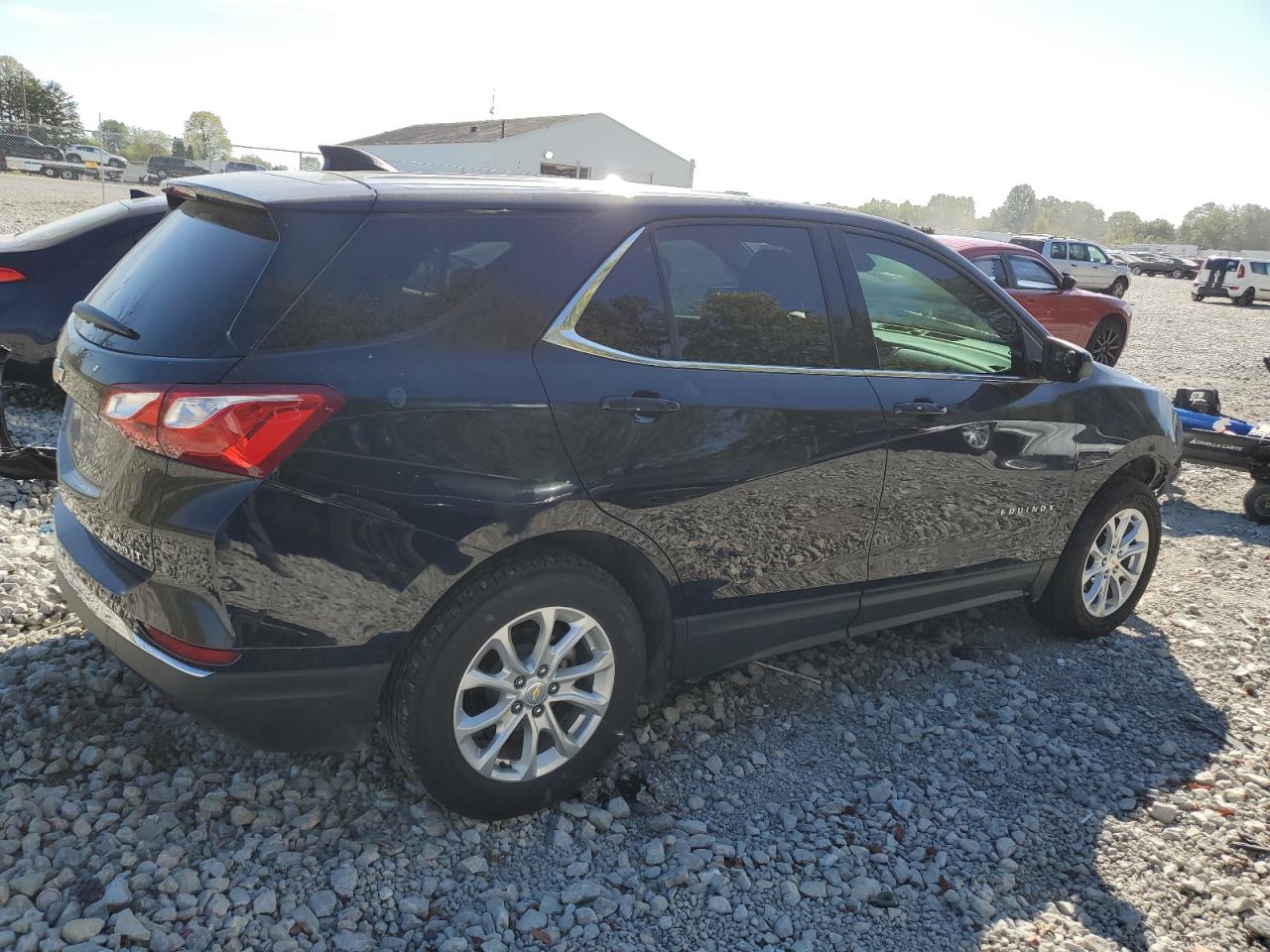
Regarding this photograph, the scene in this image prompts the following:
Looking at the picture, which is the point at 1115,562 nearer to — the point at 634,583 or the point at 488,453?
the point at 634,583

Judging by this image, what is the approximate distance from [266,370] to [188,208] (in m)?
0.94

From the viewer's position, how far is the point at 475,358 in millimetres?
2641

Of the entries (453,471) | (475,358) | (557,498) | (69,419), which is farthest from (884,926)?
(69,419)

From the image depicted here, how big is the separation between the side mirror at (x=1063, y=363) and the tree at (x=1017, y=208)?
185839mm

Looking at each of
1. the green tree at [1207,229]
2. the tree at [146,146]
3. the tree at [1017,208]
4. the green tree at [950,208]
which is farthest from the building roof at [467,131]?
the tree at [1017,208]

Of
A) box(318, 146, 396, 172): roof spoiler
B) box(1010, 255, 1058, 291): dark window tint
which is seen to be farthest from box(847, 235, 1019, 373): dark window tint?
box(1010, 255, 1058, 291): dark window tint

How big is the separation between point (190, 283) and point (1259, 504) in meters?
7.09

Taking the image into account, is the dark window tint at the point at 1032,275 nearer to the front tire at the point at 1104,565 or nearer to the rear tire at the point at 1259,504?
the rear tire at the point at 1259,504

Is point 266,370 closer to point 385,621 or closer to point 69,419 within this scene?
point 385,621

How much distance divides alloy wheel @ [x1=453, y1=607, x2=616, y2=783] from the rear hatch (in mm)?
823

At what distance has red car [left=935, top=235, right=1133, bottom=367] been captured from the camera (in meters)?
11.1

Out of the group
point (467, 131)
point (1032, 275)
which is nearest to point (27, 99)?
point (467, 131)

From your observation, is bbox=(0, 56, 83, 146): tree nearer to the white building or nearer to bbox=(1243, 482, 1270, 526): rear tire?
the white building

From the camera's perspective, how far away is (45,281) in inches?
246
